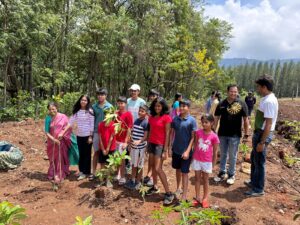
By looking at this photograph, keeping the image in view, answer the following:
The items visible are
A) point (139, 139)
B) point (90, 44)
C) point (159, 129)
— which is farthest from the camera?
point (90, 44)

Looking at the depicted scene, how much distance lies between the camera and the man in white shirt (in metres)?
4.99

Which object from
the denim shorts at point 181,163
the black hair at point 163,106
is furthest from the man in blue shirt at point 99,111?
the denim shorts at point 181,163

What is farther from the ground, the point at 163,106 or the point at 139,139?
the point at 163,106

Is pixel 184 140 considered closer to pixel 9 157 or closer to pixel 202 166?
pixel 202 166

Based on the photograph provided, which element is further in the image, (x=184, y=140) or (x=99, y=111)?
(x=99, y=111)

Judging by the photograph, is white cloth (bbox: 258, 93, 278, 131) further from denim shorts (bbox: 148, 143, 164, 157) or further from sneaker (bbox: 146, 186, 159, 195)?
sneaker (bbox: 146, 186, 159, 195)

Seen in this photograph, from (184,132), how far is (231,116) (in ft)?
4.11

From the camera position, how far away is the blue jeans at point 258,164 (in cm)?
529

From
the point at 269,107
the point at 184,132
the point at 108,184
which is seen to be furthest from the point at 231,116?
the point at 108,184

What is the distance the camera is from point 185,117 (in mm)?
4957

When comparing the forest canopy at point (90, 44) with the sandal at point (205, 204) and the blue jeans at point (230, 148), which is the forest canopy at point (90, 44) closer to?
the blue jeans at point (230, 148)

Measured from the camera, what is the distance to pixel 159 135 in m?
5.04

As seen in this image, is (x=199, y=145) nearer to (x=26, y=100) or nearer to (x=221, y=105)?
(x=221, y=105)

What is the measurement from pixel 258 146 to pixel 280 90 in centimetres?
10215
